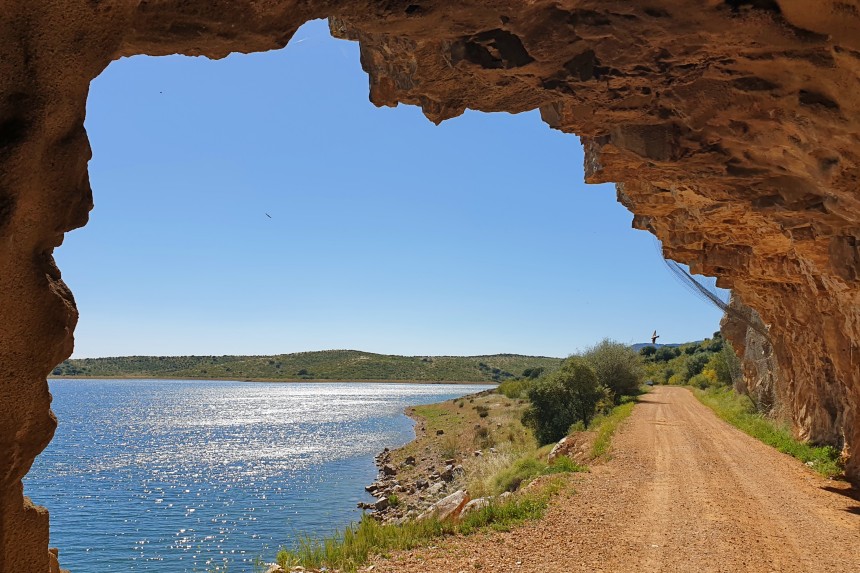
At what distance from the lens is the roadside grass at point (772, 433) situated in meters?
15.8

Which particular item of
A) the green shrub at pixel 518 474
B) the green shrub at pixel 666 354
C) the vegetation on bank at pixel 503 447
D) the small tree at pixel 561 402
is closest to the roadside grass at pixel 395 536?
the vegetation on bank at pixel 503 447

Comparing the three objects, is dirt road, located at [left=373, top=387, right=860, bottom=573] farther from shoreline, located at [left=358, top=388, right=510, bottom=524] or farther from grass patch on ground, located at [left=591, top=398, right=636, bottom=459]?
shoreline, located at [left=358, top=388, right=510, bottom=524]

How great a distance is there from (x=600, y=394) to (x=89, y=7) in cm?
3321

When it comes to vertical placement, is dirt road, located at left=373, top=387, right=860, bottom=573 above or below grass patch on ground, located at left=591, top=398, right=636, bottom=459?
above

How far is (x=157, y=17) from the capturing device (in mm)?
4242

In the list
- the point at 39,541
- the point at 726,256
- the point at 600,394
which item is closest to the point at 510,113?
the point at 39,541

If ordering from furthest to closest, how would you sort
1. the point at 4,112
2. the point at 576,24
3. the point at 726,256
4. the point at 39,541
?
the point at 726,256, the point at 576,24, the point at 39,541, the point at 4,112

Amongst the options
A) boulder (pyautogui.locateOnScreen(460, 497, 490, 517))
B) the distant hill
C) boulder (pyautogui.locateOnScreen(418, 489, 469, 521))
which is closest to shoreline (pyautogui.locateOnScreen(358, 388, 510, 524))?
boulder (pyautogui.locateOnScreen(418, 489, 469, 521))

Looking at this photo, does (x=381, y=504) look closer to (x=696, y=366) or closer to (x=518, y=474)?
(x=518, y=474)

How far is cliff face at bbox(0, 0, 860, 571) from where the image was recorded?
357cm

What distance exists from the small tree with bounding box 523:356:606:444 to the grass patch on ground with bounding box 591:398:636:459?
126cm

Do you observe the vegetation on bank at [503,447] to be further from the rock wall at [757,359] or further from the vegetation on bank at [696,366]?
the vegetation on bank at [696,366]

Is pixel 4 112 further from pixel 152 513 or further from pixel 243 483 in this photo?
pixel 243 483

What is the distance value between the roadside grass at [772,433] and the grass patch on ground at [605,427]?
4.75m
